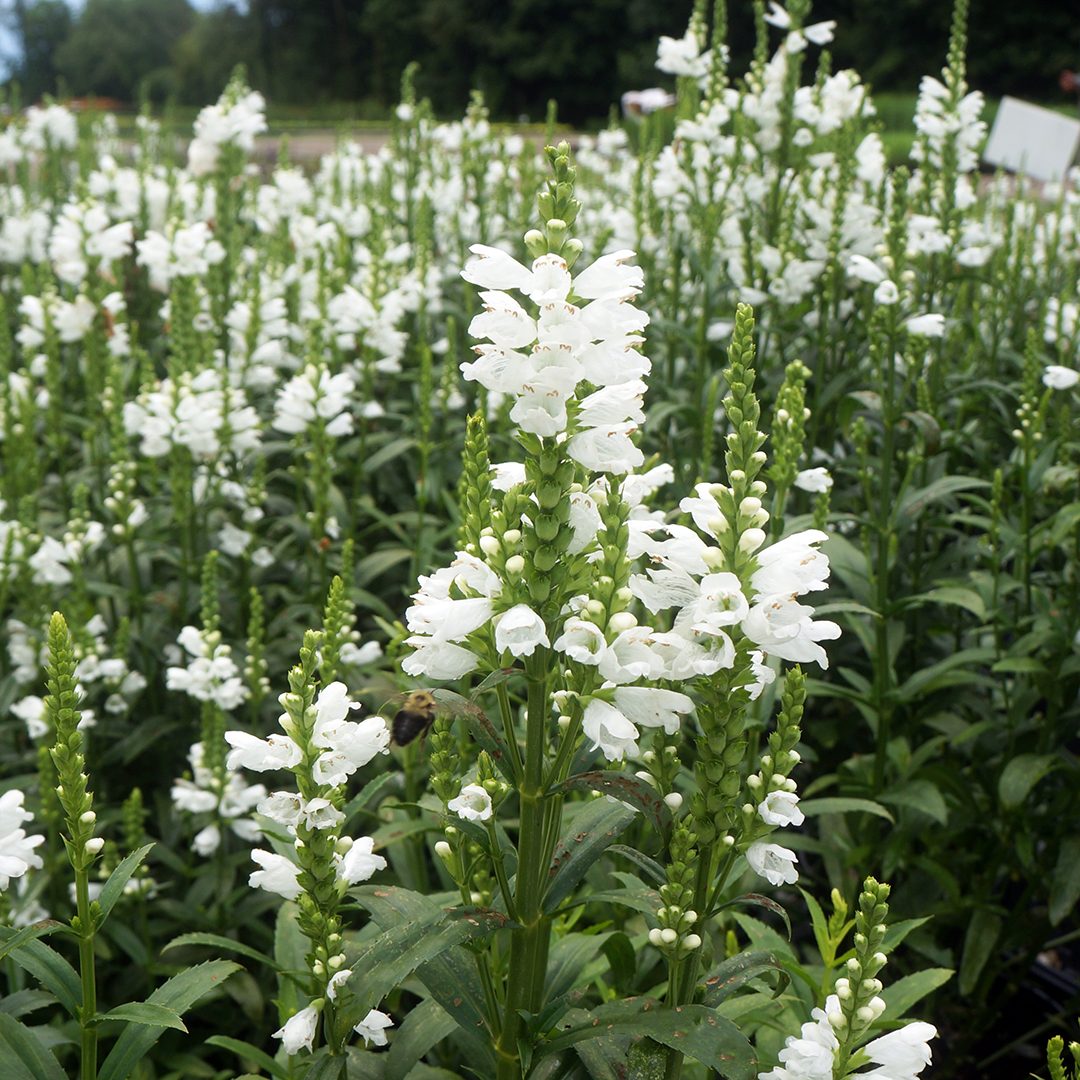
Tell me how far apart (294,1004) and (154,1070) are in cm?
122

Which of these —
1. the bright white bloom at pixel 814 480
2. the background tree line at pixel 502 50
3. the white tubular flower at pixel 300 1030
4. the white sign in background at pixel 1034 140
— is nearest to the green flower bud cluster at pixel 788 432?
the bright white bloom at pixel 814 480

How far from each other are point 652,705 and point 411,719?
1.78 feet

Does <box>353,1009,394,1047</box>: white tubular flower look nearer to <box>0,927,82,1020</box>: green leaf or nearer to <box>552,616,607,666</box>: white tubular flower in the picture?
<box>0,927,82,1020</box>: green leaf

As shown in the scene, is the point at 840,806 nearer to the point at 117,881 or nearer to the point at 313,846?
the point at 313,846

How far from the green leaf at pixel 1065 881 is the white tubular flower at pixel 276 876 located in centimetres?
238

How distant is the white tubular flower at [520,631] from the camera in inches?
68.2

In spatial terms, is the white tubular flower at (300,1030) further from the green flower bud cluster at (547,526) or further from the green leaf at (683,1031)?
the green flower bud cluster at (547,526)

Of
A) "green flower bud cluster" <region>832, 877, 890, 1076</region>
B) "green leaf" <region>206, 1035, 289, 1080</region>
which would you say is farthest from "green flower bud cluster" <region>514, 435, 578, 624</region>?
"green leaf" <region>206, 1035, 289, 1080</region>

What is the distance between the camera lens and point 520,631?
1758 mm

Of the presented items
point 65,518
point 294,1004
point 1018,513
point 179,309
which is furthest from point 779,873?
point 65,518

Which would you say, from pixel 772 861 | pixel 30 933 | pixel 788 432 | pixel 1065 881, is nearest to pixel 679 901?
pixel 772 861

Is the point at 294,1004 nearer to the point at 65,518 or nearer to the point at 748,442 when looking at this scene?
the point at 748,442

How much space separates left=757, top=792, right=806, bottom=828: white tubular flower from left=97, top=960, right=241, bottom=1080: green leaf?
3.23 feet

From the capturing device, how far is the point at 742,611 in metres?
1.75
